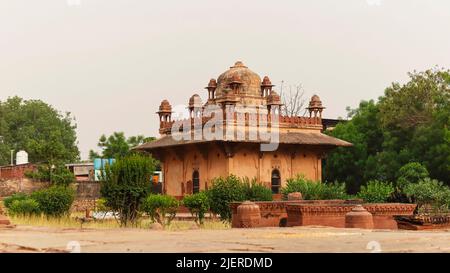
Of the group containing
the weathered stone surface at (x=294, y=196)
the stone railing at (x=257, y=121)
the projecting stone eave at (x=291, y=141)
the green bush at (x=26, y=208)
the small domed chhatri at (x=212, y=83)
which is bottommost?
the green bush at (x=26, y=208)

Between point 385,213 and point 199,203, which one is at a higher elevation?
point 199,203

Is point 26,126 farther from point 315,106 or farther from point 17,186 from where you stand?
point 315,106

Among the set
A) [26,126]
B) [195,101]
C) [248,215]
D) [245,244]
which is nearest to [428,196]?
[248,215]

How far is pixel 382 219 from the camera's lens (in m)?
21.5

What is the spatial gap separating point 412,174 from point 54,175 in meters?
17.3

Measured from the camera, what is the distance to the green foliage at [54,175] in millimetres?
35972

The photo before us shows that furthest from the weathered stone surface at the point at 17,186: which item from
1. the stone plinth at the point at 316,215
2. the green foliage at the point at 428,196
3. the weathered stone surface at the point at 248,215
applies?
the stone plinth at the point at 316,215

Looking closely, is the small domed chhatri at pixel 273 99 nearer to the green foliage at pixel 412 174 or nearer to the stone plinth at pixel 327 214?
the green foliage at pixel 412 174

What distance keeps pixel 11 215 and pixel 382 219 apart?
1228 cm

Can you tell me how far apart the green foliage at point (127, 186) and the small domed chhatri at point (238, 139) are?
7086 mm

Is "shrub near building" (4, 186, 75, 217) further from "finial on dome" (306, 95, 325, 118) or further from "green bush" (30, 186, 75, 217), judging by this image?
"finial on dome" (306, 95, 325, 118)

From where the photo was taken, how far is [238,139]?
96.1ft

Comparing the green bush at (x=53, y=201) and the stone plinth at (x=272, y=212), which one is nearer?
the stone plinth at (x=272, y=212)
